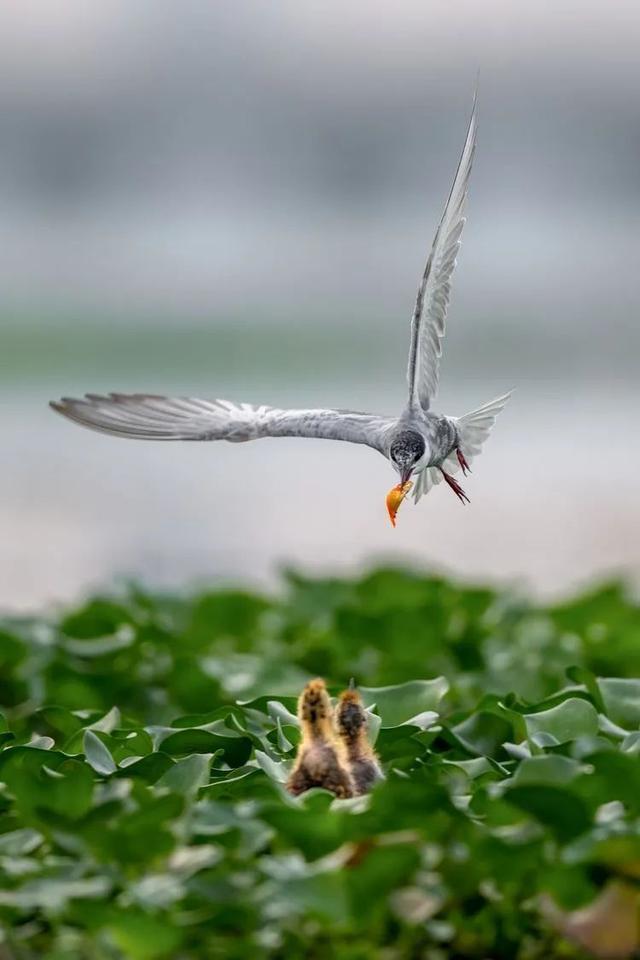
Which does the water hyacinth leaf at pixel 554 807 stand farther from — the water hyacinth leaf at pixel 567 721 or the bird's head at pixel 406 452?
the water hyacinth leaf at pixel 567 721

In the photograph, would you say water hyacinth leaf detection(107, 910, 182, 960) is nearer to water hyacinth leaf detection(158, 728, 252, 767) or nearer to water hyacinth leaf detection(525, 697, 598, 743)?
water hyacinth leaf detection(158, 728, 252, 767)

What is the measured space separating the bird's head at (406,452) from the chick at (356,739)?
0.58 meters

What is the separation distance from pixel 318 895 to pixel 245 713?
5.31 feet

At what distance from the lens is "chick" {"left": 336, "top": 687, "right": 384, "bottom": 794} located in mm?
4090

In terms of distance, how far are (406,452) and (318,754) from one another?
759 millimetres

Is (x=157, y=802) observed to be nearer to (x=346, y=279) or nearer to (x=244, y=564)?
(x=244, y=564)

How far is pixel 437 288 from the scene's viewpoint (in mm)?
4281

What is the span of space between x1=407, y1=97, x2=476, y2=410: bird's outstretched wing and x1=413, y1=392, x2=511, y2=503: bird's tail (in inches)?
7.8

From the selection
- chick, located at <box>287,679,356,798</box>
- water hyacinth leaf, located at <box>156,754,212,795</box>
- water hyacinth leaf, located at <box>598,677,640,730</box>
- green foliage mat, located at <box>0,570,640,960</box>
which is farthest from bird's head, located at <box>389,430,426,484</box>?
water hyacinth leaf, located at <box>598,677,640,730</box>

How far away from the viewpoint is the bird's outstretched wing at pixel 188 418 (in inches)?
176

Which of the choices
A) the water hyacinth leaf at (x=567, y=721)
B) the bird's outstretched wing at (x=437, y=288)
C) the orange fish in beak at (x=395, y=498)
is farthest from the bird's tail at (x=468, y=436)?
the water hyacinth leaf at (x=567, y=721)

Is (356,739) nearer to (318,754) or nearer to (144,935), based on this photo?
(318,754)

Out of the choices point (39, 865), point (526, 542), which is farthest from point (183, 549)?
point (39, 865)

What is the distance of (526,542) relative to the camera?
14.2 m
